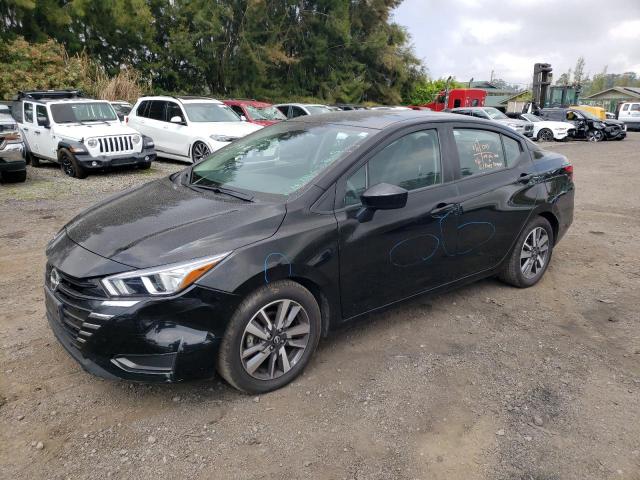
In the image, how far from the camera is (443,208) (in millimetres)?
3791

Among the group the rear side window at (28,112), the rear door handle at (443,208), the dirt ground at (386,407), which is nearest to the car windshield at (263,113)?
the rear side window at (28,112)

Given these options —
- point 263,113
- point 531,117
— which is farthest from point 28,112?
point 531,117

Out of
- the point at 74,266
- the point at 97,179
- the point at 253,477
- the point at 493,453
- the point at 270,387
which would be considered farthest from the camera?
the point at 97,179

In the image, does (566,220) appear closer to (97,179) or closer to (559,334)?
(559,334)

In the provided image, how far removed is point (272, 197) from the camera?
10.9 ft

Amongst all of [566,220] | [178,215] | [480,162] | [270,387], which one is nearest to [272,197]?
[178,215]

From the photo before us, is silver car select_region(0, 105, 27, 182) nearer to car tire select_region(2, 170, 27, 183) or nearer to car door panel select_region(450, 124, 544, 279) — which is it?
car tire select_region(2, 170, 27, 183)

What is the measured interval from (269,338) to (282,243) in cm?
56

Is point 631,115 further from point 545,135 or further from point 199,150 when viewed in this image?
point 199,150

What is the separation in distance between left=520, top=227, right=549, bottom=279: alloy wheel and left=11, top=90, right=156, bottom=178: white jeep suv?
849cm

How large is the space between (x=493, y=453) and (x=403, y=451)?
461mm

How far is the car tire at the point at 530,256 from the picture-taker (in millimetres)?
4617

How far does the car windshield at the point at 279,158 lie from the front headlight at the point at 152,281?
0.91 m

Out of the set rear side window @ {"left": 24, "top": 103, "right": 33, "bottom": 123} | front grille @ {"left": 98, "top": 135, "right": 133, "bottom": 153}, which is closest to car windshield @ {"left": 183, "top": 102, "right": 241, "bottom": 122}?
front grille @ {"left": 98, "top": 135, "right": 133, "bottom": 153}
